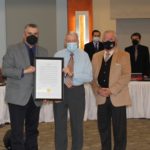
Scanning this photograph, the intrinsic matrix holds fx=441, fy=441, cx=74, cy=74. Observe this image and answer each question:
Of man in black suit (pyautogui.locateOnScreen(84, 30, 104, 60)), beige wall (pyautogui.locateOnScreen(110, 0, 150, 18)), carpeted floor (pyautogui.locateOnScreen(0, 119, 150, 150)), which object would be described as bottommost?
carpeted floor (pyautogui.locateOnScreen(0, 119, 150, 150))

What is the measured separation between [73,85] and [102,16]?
599cm

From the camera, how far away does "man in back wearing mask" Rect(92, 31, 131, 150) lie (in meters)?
4.68

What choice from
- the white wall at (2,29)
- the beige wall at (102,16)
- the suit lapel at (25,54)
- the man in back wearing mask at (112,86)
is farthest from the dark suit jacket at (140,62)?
the suit lapel at (25,54)

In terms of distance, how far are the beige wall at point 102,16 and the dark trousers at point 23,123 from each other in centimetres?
595

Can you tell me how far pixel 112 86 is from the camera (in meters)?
4.65

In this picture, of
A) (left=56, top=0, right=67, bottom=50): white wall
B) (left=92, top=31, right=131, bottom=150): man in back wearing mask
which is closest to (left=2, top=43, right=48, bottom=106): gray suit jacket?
(left=92, top=31, right=131, bottom=150): man in back wearing mask

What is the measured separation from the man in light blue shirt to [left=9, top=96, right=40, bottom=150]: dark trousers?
0.80ft

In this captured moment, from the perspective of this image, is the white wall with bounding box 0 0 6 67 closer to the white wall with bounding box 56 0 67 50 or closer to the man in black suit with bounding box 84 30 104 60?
the white wall with bounding box 56 0 67 50

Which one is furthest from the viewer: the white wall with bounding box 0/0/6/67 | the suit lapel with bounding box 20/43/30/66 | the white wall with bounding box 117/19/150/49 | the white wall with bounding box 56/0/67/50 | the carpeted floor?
the white wall with bounding box 117/19/150/49

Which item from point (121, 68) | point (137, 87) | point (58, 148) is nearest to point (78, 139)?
point (58, 148)

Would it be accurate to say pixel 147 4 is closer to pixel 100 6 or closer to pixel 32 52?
pixel 100 6

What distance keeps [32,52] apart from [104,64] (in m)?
0.79

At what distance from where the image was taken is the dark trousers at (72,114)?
4594mm

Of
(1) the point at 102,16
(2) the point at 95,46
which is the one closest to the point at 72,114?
(2) the point at 95,46
